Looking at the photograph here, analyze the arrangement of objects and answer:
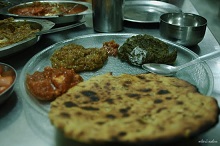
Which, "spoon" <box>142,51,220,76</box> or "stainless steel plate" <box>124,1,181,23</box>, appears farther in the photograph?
"stainless steel plate" <box>124,1,181,23</box>

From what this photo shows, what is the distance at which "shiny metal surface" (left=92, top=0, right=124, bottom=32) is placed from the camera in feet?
6.97

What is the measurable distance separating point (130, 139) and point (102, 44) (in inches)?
45.6

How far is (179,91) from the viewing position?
1.16 meters

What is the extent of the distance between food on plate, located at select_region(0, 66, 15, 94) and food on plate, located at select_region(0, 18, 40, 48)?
1.17 feet

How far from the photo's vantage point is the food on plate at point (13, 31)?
1738mm

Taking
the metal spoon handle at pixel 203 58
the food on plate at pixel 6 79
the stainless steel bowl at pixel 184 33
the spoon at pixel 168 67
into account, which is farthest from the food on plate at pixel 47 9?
the metal spoon handle at pixel 203 58

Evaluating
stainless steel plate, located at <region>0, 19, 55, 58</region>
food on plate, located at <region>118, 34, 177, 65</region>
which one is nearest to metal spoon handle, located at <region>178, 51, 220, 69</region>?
food on plate, located at <region>118, 34, 177, 65</region>

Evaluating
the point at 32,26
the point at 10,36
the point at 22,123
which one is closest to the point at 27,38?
the point at 10,36

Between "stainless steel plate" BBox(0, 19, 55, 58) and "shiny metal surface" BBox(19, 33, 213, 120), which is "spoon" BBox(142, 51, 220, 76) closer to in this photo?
"shiny metal surface" BBox(19, 33, 213, 120)

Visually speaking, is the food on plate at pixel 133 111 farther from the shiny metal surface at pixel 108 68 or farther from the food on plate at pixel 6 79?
the food on plate at pixel 6 79

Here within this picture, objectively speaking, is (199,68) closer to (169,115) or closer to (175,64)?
(175,64)

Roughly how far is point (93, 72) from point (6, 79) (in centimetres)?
50

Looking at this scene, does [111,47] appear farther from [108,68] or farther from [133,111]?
[133,111]

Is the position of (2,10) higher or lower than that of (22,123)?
higher
